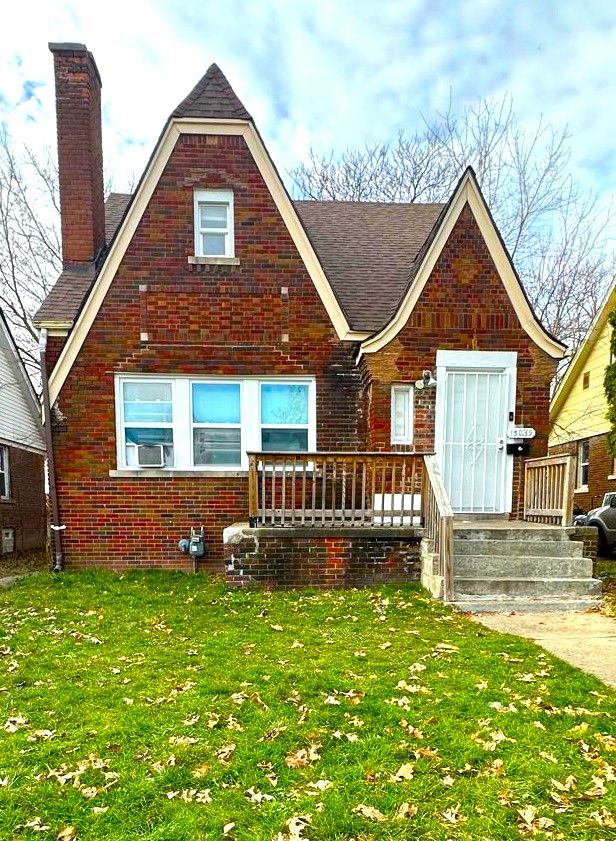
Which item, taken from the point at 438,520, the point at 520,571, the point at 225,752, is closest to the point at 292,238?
the point at 438,520

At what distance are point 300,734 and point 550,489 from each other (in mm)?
5584

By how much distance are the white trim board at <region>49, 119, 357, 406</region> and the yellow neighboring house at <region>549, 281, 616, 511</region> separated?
914cm

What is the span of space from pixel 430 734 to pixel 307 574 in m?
3.79

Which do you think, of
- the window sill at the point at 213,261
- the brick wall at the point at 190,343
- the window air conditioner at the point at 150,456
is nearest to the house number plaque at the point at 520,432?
the brick wall at the point at 190,343

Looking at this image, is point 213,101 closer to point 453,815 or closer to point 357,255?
point 357,255

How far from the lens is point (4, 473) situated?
14094 mm

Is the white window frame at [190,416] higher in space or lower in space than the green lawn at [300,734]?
→ higher

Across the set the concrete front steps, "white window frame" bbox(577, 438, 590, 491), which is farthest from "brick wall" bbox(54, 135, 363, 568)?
"white window frame" bbox(577, 438, 590, 491)

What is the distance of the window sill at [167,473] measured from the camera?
8211 millimetres

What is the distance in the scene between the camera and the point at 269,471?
798 centimetres

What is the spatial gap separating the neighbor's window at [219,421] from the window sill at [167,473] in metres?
0.21

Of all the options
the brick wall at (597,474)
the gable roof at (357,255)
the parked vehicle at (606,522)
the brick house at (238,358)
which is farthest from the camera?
the brick wall at (597,474)

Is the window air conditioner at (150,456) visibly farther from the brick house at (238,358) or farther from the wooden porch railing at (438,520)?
the wooden porch railing at (438,520)

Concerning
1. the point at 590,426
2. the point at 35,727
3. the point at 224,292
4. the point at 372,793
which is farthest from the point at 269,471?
the point at 590,426
